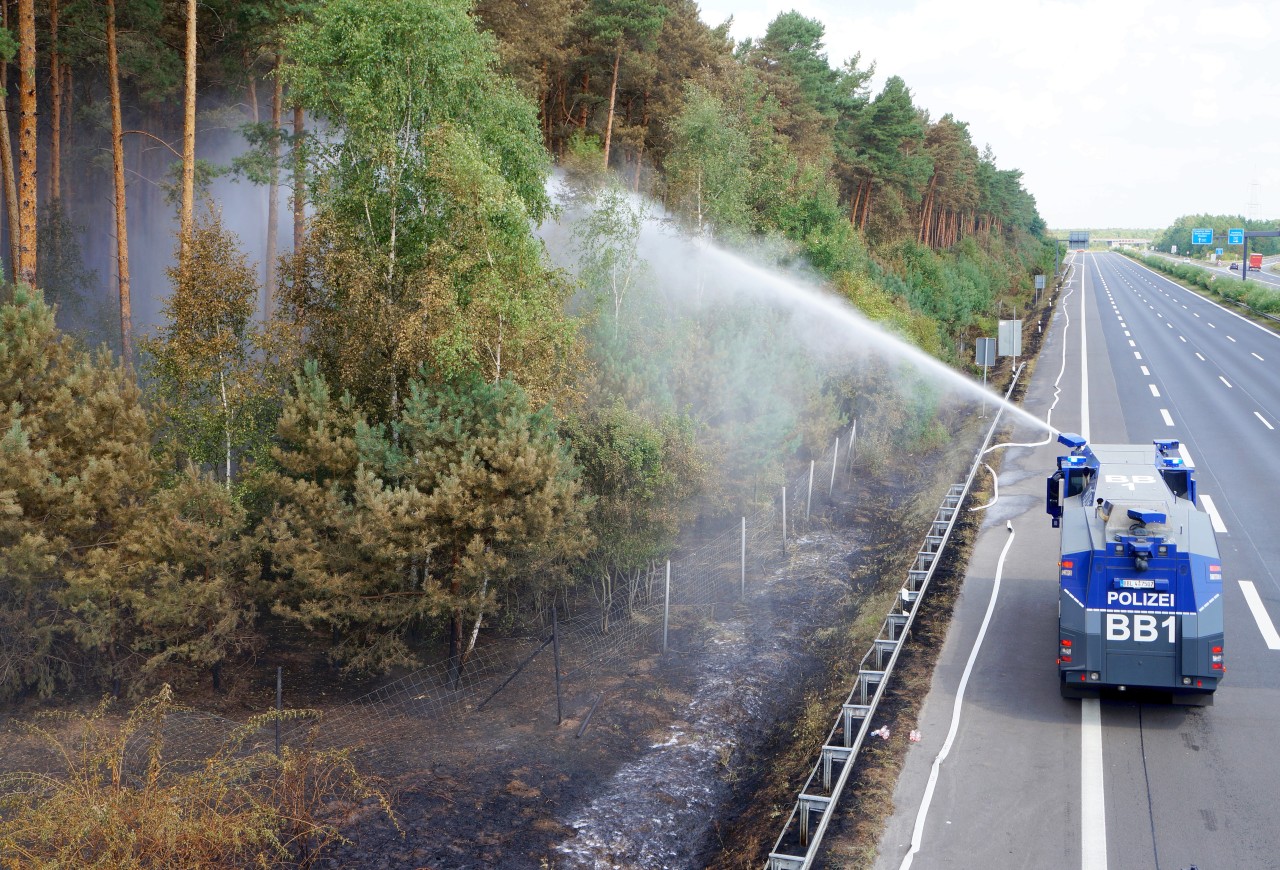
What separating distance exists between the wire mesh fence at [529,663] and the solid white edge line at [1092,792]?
782cm

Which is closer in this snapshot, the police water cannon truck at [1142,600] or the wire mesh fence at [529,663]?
the police water cannon truck at [1142,600]

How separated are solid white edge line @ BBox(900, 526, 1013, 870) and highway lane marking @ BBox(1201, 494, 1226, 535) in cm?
565

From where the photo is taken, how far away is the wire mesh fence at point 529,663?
15367 mm

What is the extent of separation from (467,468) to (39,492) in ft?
20.7

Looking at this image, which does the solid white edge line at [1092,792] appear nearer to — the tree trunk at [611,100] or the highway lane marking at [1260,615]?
the highway lane marking at [1260,615]

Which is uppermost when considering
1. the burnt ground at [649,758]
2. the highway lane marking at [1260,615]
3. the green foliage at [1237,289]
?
the green foliage at [1237,289]

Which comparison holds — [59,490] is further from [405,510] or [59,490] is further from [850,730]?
[850,730]

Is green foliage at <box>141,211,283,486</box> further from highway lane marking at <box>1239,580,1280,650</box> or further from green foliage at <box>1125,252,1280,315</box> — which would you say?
green foliage at <box>1125,252,1280,315</box>

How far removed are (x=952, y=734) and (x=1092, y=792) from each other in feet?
6.60

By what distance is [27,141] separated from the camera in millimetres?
19234

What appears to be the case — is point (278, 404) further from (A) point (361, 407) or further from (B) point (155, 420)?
(B) point (155, 420)

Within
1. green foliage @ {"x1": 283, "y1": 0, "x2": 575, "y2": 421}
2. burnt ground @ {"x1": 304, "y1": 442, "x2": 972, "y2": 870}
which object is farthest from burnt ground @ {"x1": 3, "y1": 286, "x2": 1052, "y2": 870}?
green foliage @ {"x1": 283, "y1": 0, "x2": 575, "y2": 421}

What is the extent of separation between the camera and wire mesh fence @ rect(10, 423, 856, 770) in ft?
50.4

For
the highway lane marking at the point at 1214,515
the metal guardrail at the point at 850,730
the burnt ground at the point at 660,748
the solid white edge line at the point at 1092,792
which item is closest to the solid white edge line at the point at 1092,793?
the solid white edge line at the point at 1092,792
